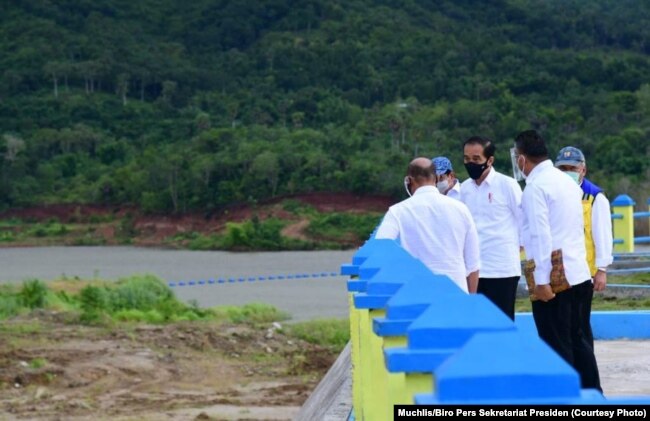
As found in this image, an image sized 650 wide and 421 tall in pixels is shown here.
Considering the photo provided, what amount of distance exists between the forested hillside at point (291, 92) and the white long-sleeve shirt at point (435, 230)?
3420cm

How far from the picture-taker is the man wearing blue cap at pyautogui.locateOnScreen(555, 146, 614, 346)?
5.81 m

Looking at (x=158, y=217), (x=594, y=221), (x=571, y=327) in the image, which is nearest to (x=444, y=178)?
(x=594, y=221)

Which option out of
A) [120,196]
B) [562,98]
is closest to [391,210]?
[120,196]

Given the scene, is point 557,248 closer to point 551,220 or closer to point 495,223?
point 551,220

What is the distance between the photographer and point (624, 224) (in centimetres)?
1591

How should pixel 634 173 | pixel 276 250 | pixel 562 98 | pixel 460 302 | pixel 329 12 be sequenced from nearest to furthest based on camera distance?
pixel 460 302, pixel 634 173, pixel 276 250, pixel 562 98, pixel 329 12

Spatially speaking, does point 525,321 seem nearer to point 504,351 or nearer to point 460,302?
point 460,302

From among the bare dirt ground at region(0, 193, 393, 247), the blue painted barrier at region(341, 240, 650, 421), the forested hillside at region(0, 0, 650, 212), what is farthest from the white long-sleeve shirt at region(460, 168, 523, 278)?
the bare dirt ground at region(0, 193, 393, 247)

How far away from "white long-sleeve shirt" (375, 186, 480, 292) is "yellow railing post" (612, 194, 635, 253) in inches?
412

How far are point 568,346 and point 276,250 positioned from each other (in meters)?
48.9

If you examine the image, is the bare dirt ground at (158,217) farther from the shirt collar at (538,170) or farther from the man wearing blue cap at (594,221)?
the shirt collar at (538,170)

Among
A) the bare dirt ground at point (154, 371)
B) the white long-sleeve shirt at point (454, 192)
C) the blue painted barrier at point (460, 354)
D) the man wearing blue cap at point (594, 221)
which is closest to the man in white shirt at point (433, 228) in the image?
the man wearing blue cap at point (594, 221)

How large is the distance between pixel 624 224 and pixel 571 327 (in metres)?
10.8

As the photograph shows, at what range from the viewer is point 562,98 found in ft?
249
